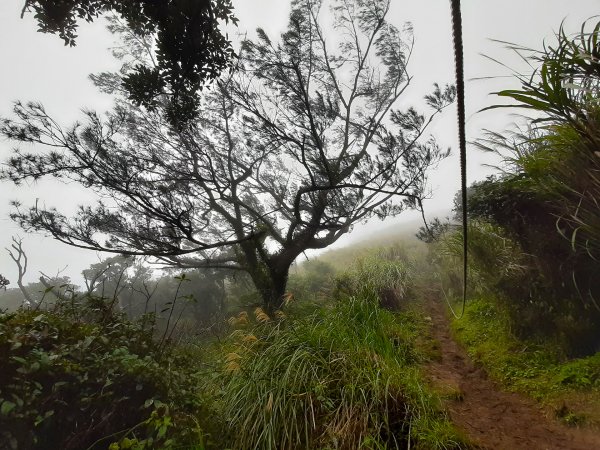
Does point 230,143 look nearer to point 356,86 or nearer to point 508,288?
point 356,86

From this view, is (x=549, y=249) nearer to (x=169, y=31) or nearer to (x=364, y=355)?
(x=364, y=355)

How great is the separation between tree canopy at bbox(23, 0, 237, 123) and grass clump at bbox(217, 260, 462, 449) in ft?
6.87

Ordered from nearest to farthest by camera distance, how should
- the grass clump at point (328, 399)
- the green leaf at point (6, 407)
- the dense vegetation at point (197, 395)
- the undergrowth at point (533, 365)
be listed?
the green leaf at point (6, 407) → the dense vegetation at point (197, 395) → the grass clump at point (328, 399) → the undergrowth at point (533, 365)

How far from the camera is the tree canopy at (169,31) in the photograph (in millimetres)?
1977

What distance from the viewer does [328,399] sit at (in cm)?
231

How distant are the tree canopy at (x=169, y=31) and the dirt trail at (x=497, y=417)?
119 inches

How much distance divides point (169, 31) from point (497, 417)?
3.49m

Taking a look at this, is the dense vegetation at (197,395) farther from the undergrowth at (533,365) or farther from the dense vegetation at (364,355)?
the undergrowth at (533,365)

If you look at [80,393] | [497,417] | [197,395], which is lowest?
[497,417]

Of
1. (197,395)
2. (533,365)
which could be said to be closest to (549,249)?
(533,365)

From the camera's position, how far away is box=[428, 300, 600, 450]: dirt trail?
2.13 metres

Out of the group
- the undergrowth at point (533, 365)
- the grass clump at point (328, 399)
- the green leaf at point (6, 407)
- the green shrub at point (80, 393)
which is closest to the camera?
the green leaf at point (6, 407)

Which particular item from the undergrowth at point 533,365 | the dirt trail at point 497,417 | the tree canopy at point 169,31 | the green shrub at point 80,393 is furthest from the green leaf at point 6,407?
the undergrowth at point 533,365

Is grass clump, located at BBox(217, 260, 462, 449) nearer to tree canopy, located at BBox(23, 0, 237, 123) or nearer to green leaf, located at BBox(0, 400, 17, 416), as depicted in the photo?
green leaf, located at BBox(0, 400, 17, 416)
